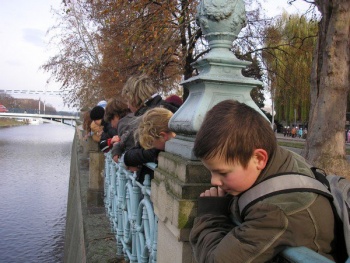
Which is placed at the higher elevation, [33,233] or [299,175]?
[299,175]

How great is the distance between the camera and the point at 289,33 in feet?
69.1

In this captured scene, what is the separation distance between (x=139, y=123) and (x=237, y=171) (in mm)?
1778

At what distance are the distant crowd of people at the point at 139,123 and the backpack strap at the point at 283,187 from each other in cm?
145

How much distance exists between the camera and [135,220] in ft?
10.8

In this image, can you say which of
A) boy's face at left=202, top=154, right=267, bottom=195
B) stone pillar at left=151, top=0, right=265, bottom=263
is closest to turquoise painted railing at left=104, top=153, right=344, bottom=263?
stone pillar at left=151, top=0, right=265, bottom=263

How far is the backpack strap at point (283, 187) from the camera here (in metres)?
1.46

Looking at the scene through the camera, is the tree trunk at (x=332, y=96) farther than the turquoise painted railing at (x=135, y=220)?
Yes

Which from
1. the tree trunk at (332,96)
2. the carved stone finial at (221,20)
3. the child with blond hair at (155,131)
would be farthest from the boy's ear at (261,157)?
the tree trunk at (332,96)

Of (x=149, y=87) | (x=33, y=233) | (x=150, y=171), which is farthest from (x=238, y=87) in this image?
(x=33, y=233)

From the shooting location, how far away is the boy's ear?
1.56 m

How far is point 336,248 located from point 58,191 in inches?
744

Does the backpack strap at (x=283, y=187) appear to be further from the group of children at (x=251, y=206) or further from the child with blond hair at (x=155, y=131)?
the child with blond hair at (x=155, y=131)

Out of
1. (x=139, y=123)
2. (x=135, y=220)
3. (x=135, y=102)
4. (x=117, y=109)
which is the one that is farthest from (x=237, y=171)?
(x=117, y=109)

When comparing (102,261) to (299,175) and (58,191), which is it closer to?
(299,175)
